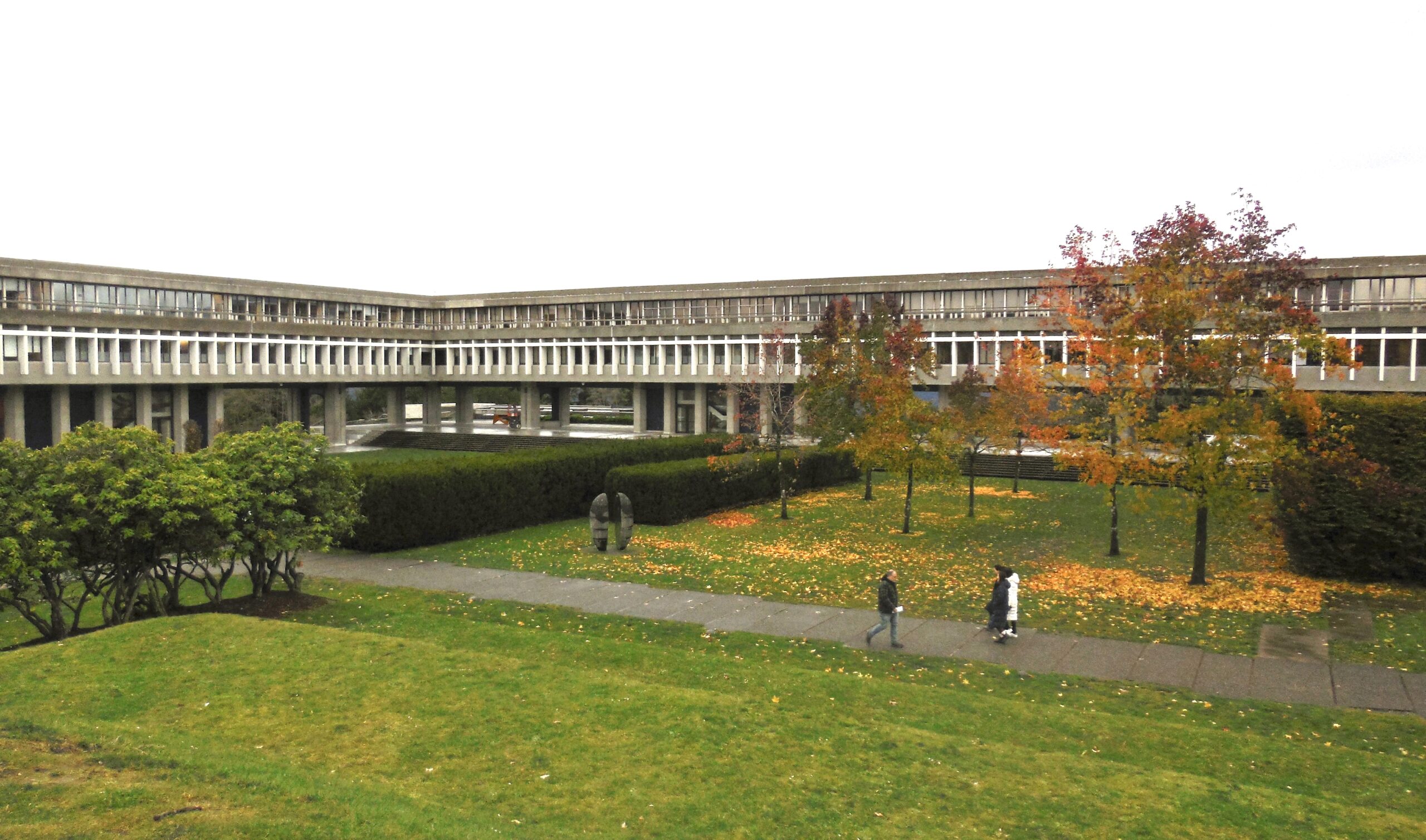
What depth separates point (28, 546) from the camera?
1236 centimetres

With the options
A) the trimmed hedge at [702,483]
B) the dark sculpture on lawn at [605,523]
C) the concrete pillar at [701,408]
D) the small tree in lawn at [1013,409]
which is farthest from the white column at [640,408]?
the dark sculpture on lawn at [605,523]

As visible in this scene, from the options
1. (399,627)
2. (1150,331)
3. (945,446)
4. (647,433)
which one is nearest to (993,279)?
(647,433)

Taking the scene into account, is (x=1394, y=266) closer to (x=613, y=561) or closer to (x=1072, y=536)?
(x=1072, y=536)

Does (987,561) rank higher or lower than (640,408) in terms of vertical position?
lower

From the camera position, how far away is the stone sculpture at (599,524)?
22.0m

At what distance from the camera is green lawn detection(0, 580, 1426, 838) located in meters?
6.93

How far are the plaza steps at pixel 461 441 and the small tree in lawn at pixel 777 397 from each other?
11.9 meters

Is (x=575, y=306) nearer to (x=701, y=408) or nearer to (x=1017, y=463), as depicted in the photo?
(x=701, y=408)

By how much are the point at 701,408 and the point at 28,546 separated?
4664 centimetres

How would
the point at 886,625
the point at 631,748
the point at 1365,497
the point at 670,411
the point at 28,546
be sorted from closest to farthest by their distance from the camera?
the point at 631,748 → the point at 28,546 → the point at 886,625 → the point at 1365,497 → the point at 670,411

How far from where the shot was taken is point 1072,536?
23906 millimetres

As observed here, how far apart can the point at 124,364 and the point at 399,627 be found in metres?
39.8

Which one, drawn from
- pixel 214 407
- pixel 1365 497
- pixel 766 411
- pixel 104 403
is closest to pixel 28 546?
pixel 1365 497

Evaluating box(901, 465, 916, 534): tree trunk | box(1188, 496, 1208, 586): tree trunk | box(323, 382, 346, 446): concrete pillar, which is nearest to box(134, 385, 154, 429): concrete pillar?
box(323, 382, 346, 446): concrete pillar
